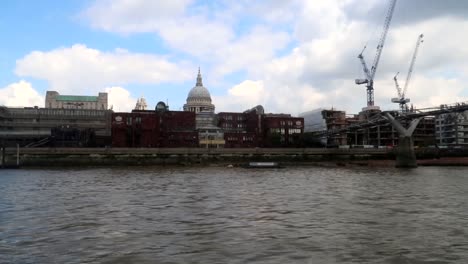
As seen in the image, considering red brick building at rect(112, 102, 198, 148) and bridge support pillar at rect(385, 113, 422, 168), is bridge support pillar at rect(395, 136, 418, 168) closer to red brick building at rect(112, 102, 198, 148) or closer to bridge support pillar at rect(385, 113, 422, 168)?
bridge support pillar at rect(385, 113, 422, 168)

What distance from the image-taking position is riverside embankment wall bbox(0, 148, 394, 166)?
12562 centimetres

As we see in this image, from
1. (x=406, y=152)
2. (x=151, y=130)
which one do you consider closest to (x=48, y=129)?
(x=151, y=130)

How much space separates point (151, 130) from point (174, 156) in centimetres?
3546

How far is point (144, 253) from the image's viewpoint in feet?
61.8

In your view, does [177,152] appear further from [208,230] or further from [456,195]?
[208,230]

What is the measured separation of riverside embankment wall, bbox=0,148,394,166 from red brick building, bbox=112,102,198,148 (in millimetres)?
31651

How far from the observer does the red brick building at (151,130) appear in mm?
164875

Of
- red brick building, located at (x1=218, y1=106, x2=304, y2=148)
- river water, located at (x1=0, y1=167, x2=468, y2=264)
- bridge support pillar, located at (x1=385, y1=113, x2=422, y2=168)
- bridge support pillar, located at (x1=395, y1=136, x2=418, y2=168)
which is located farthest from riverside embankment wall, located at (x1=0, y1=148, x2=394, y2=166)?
river water, located at (x1=0, y1=167, x2=468, y2=264)

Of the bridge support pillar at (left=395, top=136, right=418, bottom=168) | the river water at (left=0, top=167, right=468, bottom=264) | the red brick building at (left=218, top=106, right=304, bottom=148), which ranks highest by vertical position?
the red brick building at (left=218, top=106, right=304, bottom=148)

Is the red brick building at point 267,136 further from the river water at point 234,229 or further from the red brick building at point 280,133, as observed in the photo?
the river water at point 234,229

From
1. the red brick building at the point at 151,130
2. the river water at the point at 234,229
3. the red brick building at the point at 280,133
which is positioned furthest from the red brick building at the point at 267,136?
the river water at the point at 234,229

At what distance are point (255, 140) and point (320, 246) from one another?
171 m

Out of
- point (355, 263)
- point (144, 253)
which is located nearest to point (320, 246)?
point (355, 263)

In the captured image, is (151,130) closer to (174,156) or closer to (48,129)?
(174,156)
